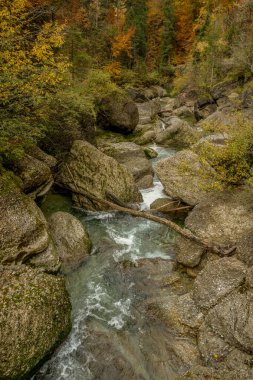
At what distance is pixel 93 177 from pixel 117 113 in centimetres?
1094

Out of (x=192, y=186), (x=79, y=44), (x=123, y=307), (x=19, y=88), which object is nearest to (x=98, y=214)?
(x=192, y=186)

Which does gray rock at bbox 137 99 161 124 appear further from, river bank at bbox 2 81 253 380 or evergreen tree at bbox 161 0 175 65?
evergreen tree at bbox 161 0 175 65

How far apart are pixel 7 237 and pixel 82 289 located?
318cm

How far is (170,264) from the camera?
11.0 meters

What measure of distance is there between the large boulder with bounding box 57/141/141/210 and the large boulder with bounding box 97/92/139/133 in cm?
890

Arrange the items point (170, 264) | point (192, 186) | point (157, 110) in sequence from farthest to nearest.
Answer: point (157, 110) → point (192, 186) → point (170, 264)

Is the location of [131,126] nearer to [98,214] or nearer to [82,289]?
[98,214]

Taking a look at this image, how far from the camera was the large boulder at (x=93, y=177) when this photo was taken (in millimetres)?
14898

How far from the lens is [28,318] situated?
22.4 ft

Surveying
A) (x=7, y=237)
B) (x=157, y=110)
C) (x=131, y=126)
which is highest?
(x=7, y=237)

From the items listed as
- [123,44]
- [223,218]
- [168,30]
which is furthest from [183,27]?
[223,218]

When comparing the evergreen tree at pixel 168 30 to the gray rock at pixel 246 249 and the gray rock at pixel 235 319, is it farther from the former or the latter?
the gray rock at pixel 235 319

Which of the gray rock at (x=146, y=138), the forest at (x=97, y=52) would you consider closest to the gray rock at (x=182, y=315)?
the forest at (x=97, y=52)

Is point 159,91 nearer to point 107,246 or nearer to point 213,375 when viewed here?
point 107,246
